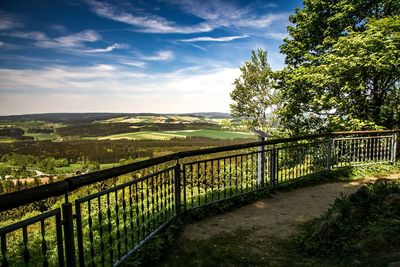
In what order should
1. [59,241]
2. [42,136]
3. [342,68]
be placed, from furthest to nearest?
[42,136] < [342,68] < [59,241]

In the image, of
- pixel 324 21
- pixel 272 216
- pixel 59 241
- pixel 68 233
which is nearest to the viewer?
pixel 59 241

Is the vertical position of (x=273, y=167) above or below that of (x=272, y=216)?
above

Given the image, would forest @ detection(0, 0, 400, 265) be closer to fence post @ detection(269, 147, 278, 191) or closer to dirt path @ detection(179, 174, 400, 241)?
fence post @ detection(269, 147, 278, 191)

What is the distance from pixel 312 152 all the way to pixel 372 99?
404 inches

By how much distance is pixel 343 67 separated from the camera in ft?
44.5

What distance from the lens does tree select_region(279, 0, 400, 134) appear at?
12.8 meters

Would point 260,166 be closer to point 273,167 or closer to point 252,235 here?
point 273,167

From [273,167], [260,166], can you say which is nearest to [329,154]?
[273,167]

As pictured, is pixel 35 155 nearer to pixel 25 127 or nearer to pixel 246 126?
pixel 25 127

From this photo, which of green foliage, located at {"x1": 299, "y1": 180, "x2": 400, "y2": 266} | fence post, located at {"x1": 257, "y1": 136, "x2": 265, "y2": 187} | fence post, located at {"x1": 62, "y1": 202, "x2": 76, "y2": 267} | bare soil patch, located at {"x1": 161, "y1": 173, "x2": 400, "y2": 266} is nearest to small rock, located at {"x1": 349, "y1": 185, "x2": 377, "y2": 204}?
green foliage, located at {"x1": 299, "y1": 180, "x2": 400, "y2": 266}

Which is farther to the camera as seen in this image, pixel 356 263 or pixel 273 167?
pixel 273 167

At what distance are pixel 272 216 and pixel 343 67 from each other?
439 inches

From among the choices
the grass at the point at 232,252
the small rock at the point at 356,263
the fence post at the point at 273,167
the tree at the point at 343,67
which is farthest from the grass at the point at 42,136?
the small rock at the point at 356,263

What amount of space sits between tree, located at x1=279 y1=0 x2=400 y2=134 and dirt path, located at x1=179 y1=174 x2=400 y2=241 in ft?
27.7
